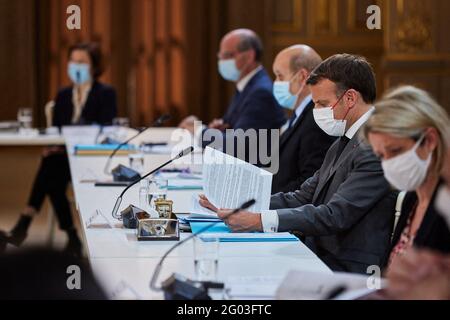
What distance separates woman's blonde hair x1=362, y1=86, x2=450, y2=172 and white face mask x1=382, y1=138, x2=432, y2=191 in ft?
0.14

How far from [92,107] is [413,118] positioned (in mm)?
5485

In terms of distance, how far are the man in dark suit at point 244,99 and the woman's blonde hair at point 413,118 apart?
10.3 ft

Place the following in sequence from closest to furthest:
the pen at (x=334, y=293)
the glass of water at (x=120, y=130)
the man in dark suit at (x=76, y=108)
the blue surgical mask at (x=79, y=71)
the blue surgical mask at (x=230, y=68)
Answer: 1. the pen at (x=334, y=293)
2. the blue surgical mask at (x=230, y=68)
3. the glass of water at (x=120, y=130)
4. the man in dark suit at (x=76, y=108)
5. the blue surgical mask at (x=79, y=71)

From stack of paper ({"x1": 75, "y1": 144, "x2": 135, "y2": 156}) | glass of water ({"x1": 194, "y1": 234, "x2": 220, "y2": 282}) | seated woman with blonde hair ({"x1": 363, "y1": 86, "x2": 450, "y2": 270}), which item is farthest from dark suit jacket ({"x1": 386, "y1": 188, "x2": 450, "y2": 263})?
stack of paper ({"x1": 75, "y1": 144, "x2": 135, "y2": 156})

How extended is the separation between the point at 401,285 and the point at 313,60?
3.05 meters

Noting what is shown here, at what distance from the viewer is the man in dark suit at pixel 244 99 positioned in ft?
20.3

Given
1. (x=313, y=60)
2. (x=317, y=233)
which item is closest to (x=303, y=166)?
(x=313, y=60)

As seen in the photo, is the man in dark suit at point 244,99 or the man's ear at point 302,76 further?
the man in dark suit at point 244,99

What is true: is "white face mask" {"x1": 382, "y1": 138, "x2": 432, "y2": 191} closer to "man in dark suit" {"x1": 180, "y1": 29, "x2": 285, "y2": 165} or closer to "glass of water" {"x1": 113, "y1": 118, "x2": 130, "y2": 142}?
"man in dark suit" {"x1": 180, "y1": 29, "x2": 285, "y2": 165}

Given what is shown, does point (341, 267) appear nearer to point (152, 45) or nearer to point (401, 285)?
point (401, 285)

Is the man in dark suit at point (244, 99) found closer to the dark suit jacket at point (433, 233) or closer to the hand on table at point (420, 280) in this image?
the dark suit jacket at point (433, 233)

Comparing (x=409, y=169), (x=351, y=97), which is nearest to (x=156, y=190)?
(x=351, y=97)

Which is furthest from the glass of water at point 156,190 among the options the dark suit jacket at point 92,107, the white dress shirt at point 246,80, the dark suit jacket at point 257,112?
the dark suit jacket at point 92,107

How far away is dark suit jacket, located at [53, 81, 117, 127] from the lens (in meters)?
7.68
